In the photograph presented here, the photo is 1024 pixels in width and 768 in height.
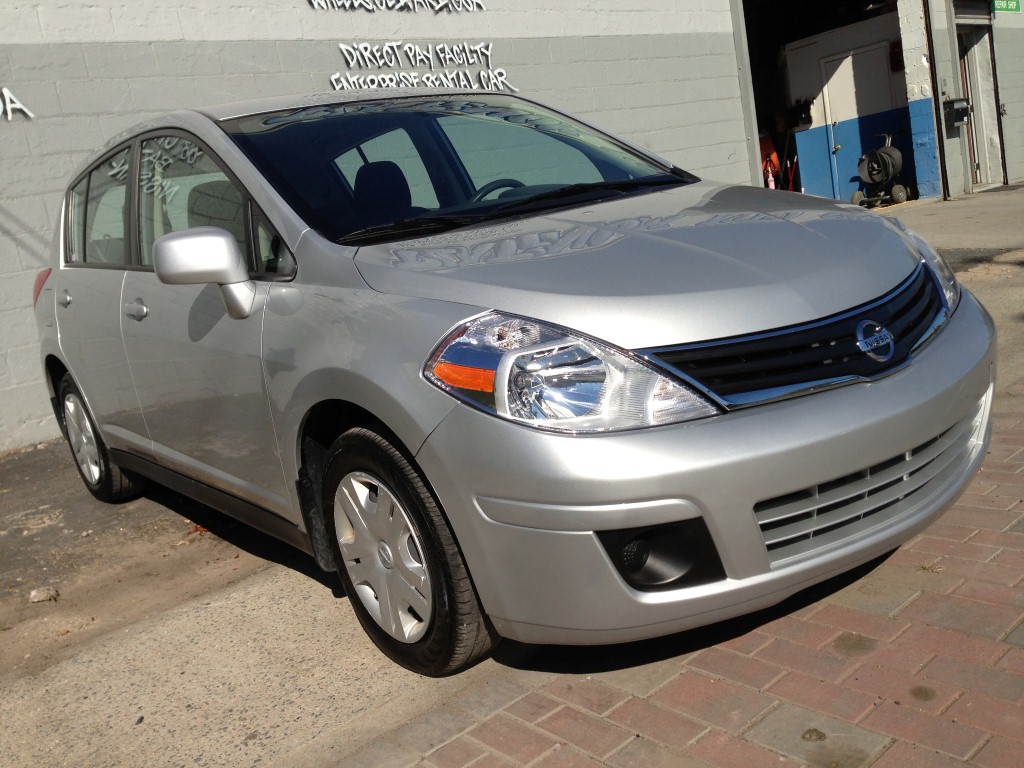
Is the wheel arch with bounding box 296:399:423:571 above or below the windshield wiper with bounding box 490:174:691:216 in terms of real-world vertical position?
below

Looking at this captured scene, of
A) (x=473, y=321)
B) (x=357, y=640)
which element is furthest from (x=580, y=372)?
(x=357, y=640)

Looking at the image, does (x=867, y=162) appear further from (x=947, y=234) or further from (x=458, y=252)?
(x=458, y=252)

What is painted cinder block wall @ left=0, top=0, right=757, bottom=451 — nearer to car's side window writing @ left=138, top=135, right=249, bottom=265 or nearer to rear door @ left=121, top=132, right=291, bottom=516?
car's side window writing @ left=138, top=135, right=249, bottom=265

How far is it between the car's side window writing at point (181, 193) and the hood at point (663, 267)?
75 cm

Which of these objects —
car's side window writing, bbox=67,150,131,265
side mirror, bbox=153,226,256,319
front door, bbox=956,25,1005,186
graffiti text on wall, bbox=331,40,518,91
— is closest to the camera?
side mirror, bbox=153,226,256,319

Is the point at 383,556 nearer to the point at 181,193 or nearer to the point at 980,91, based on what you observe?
the point at 181,193

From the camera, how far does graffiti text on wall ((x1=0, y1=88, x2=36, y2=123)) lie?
7.04 m

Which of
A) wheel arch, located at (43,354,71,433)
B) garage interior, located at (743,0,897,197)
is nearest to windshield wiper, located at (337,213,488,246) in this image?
wheel arch, located at (43,354,71,433)

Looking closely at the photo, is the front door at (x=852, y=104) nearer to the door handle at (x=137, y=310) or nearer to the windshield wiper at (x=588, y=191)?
the windshield wiper at (x=588, y=191)

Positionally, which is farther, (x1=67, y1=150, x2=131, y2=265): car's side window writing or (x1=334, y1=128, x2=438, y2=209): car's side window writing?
(x1=67, y1=150, x2=131, y2=265): car's side window writing

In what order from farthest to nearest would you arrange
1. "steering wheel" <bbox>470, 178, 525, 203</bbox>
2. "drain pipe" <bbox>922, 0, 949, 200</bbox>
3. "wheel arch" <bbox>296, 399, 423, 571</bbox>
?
"drain pipe" <bbox>922, 0, 949, 200</bbox>
"steering wheel" <bbox>470, 178, 525, 203</bbox>
"wheel arch" <bbox>296, 399, 423, 571</bbox>

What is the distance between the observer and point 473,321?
2.62 metres

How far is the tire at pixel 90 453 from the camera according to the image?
16.6 feet

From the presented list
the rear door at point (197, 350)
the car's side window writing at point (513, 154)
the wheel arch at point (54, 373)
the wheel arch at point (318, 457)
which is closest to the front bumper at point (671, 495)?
the wheel arch at point (318, 457)
